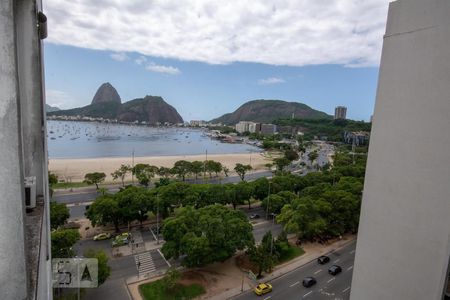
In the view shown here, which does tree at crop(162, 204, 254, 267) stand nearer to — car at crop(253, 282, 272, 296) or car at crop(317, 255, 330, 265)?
car at crop(253, 282, 272, 296)

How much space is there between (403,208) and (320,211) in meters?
14.9

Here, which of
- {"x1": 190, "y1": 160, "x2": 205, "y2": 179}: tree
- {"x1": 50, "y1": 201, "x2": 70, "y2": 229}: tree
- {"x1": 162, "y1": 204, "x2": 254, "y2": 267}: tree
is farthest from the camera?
{"x1": 190, "y1": 160, "x2": 205, "y2": 179}: tree

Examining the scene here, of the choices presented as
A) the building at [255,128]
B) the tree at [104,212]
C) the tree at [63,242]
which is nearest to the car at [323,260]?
the tree at [104,212]

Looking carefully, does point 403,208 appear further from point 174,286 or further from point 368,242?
point 174,286

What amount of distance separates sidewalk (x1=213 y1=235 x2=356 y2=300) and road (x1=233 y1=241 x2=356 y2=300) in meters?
0.27

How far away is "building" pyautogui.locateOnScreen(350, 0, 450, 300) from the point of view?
4.70 meters

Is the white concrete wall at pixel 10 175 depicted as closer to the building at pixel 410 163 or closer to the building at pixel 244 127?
the building at pixel 410 163

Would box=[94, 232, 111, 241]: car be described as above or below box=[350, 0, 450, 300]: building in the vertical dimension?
below

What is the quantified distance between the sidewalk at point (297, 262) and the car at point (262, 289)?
19.1 inches

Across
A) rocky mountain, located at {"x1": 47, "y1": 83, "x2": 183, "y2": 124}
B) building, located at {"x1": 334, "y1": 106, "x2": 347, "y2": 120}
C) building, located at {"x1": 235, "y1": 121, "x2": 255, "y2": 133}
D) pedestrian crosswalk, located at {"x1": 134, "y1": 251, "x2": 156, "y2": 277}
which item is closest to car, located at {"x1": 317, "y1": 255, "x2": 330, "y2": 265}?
pedestrian crosswalk, located at {"x1": 134, "y1": 251, "x2": 156, "y2": 277}

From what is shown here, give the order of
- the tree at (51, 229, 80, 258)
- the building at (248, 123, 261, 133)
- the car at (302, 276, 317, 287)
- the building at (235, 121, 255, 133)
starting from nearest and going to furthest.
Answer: the tree at (51, 229, 80, 258)
the car at (302, 276, 317, 287)
the building at (248, 123, 261, 133)
the building at (235, 121, 255, 133)

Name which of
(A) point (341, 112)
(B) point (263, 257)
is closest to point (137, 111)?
(A) point (341, 112)

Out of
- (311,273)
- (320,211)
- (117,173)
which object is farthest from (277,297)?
(117,173)

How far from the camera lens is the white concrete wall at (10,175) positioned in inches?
62.9
